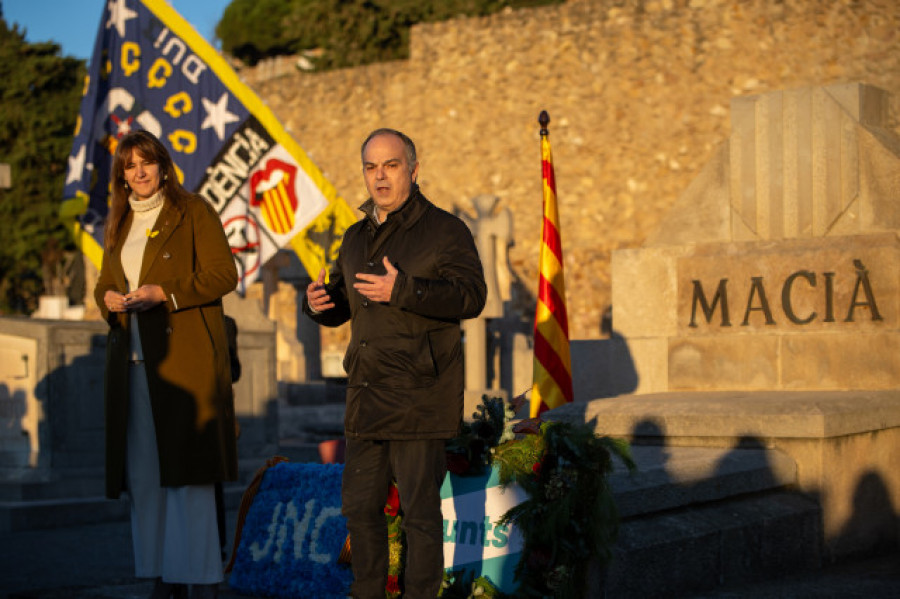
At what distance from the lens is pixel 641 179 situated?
86.8 feet

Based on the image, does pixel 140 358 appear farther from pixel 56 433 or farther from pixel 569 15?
pixel 569 15

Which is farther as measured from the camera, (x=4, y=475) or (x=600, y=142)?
(x=600, y=142)

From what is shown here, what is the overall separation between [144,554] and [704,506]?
7.83 ft

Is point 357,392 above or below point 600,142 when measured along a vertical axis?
below

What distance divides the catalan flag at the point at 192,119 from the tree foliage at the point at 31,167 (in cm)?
2864

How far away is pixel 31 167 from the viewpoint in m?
39.7

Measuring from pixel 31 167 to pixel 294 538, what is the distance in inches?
1446

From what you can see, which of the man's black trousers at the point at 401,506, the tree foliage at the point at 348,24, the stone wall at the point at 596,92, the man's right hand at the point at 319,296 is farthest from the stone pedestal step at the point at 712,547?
the tree foliage at the point at 348,24

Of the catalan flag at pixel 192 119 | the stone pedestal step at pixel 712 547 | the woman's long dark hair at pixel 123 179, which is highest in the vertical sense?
the catalan flag at pixel 192 119

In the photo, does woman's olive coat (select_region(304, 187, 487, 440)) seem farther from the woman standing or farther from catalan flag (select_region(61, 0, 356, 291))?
catalan flag (select_region(61, 0, 356, 291))

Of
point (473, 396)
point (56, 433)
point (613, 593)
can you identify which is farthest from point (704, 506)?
point (473, 396)

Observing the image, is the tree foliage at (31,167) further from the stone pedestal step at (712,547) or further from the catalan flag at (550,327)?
the stone pedestal step at (712,547)

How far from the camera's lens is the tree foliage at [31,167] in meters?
39.2

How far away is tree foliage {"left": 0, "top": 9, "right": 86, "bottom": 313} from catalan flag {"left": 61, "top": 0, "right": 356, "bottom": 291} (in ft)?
94.0
